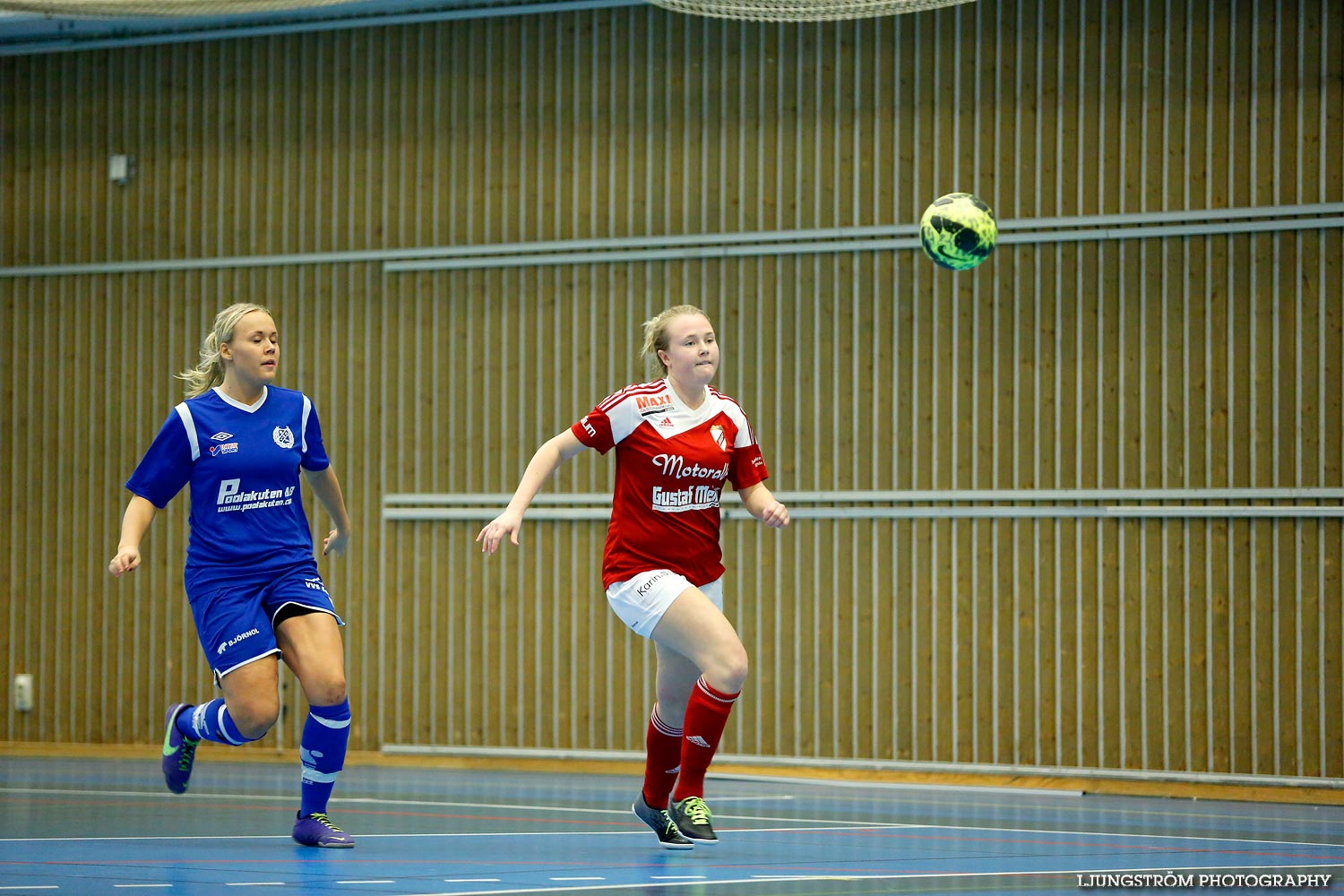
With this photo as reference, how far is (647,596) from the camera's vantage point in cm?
607

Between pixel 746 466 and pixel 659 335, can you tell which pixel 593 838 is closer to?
pixel 746 466

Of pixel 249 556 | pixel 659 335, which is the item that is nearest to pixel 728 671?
pixel 659 335

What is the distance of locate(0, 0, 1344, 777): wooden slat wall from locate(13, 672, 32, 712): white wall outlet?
103 millimetres

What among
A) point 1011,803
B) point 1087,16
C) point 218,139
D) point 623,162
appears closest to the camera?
point 1011,803

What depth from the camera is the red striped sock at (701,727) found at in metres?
6.07

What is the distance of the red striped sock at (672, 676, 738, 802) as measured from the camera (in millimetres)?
6066

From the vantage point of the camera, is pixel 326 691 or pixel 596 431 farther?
pixel 596 431

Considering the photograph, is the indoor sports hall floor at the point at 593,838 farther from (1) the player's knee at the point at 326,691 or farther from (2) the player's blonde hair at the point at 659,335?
(2) the player's blonde hair at the point at 659,335

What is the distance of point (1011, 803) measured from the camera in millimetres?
9500

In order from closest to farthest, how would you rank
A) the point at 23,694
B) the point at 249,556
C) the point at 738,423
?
1. the point at 249,556
2. the point at 738,423
3. the point at 23,694

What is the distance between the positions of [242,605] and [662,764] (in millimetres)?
1655

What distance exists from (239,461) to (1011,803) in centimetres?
528

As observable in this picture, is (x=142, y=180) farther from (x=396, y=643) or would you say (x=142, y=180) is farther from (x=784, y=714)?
(x=784, y=714)

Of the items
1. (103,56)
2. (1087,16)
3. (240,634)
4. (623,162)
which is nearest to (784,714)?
(623,162)
